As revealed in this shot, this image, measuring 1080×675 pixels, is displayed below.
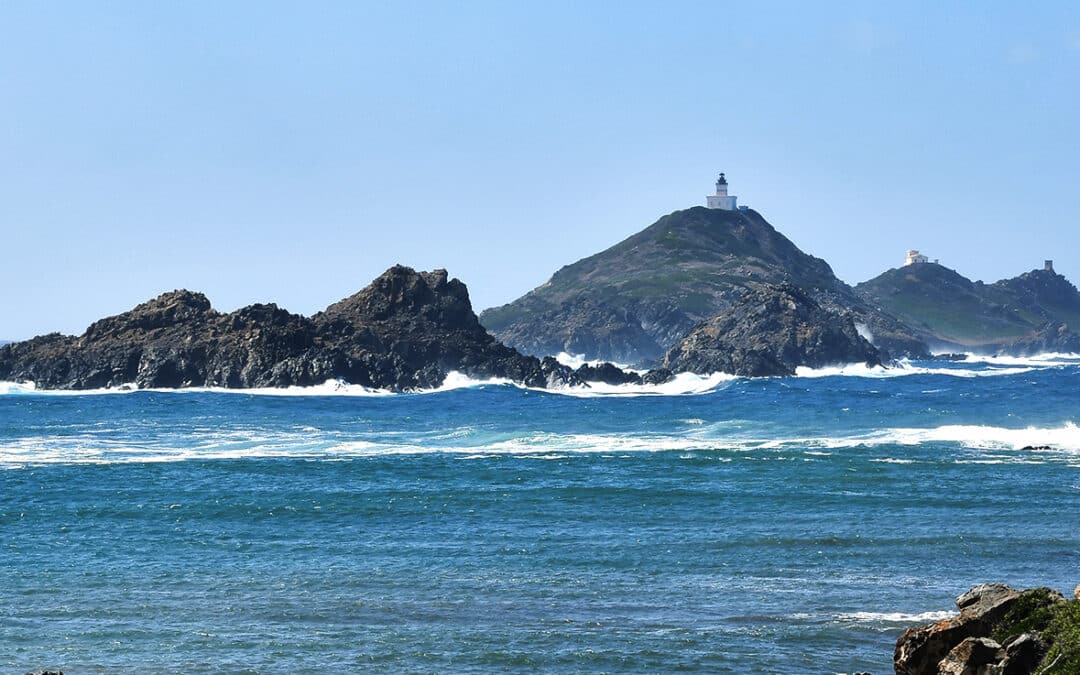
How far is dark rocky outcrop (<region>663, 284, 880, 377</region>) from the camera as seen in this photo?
184250 mm

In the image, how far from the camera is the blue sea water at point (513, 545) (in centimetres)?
2166

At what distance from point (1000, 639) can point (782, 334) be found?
6811 inches

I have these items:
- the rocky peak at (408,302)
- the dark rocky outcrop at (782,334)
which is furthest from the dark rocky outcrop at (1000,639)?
the dark rocky outcrop at (782,334)

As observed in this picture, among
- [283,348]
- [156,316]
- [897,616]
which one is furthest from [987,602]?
[156,316]

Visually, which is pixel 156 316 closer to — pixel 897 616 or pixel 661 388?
pixel 661 388

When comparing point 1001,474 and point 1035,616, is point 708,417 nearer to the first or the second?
point 1001,474

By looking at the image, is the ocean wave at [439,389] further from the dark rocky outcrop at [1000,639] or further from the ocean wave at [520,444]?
the dark rocky outcrop at [1000,639]

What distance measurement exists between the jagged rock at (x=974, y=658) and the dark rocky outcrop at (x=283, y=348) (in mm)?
106902

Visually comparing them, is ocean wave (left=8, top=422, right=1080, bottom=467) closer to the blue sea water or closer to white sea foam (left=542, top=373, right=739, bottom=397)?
the blue sea water

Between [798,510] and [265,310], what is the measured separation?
101m

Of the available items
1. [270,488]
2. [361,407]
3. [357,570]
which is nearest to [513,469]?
[270,488]

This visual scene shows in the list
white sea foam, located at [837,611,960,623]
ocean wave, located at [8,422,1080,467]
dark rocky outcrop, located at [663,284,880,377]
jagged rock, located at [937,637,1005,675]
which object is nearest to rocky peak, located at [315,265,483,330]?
dark rocky outcrop, located at [663,284,880,377]

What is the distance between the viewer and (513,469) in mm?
51031

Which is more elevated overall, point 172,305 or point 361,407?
point 172,305
